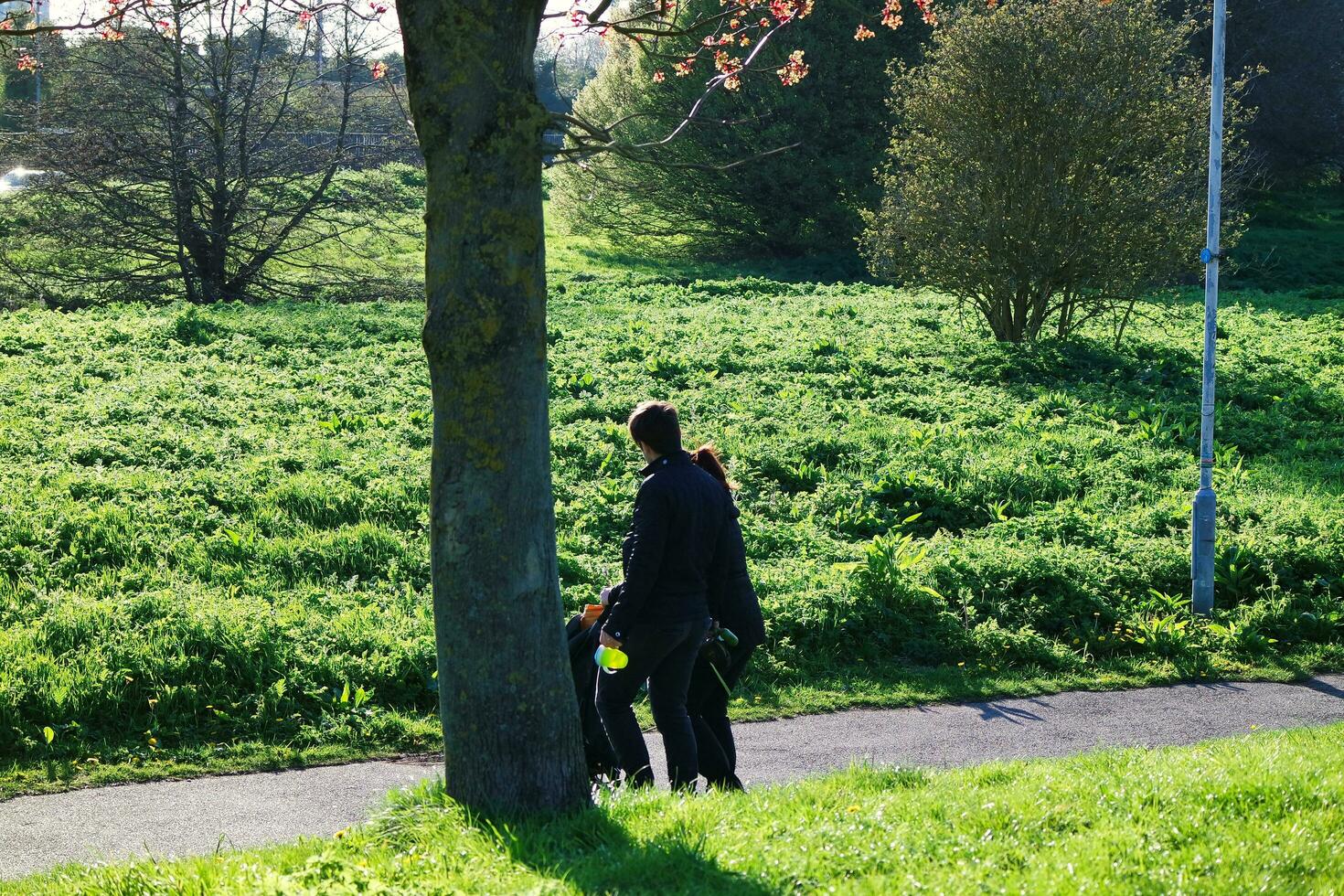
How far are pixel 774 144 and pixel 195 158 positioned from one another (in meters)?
16.3

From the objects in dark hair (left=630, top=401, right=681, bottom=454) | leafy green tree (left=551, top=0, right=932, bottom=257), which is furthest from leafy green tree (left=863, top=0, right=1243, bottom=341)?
leafy green tree (left=551, top=0, right=932, bottom=257)

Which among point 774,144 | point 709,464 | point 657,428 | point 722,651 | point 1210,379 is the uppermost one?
point 774,144

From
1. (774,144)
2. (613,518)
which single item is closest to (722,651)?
(613,518)

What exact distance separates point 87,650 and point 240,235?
59.8ft

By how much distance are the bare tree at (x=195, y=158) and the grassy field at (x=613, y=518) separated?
599cm

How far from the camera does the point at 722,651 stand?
588cm

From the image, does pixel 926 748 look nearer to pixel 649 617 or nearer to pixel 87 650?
pixel 649 617

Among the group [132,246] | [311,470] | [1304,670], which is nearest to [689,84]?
[132,246]

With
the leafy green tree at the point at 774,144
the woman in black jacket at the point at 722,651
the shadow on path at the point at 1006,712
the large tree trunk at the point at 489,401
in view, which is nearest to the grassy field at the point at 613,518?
the shadow on path at the point at 1006,712

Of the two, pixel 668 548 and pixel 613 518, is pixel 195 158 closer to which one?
pixel 613 518

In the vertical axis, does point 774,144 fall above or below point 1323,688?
above

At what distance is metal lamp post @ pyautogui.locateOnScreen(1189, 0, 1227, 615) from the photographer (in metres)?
9.53

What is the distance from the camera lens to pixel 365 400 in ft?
44.9

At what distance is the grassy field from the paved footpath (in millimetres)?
273
